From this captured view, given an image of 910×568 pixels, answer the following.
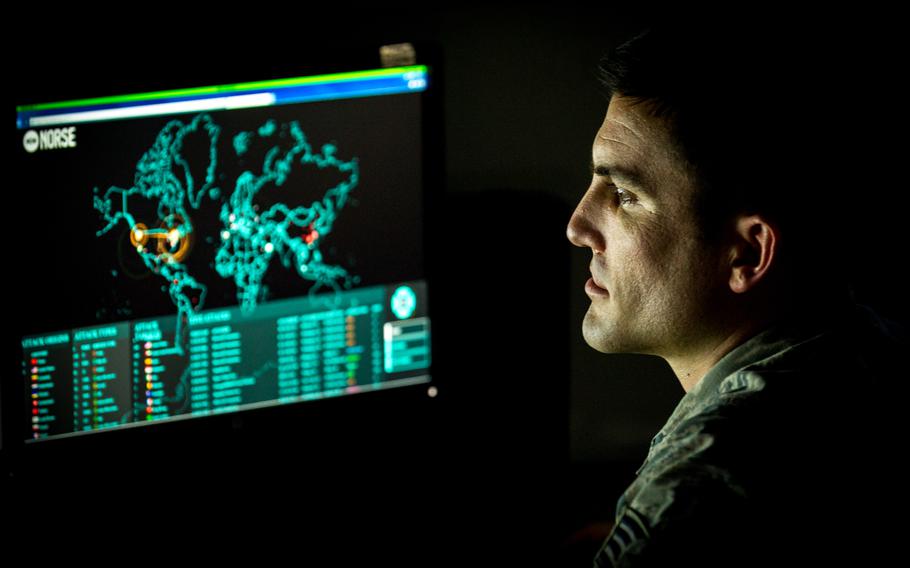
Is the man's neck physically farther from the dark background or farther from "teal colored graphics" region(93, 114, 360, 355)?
"teal colored graphics" region(93, 114, 360, 355)

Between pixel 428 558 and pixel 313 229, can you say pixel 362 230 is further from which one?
pixel 428 558

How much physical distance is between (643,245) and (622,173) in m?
0.09

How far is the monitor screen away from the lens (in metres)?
1.31

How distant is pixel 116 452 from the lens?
1382 millimetres

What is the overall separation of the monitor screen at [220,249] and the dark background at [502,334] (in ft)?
0.23

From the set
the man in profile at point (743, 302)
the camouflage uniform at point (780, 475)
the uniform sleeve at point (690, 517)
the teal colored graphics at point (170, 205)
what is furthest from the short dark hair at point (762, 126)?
the teal colored graphics at point (170, 205)

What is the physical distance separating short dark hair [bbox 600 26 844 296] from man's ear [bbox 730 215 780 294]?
1 centimetres

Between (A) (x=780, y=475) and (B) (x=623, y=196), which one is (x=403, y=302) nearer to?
(B) (x=623, y=196)

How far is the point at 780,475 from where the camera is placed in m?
0.87

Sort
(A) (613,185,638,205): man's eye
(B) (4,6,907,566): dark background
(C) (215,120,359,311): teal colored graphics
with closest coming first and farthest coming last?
(A) (613,185,638,205): man's eye < (C) (215,120,359,311): teal colored graphics < (B) (4,6,907,566): dark background

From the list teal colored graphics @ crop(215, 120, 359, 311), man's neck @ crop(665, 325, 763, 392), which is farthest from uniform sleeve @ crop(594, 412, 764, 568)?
teal colored graphics @ crop(215, 120, 359, 311)

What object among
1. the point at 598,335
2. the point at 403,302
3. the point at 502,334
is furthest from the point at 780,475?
the point at 502,334

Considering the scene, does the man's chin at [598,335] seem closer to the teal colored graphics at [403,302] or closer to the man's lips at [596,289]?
the man's lips at [596,289]

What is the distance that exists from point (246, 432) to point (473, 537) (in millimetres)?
361
